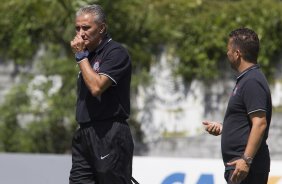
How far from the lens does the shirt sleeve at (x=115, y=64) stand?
17.7ft

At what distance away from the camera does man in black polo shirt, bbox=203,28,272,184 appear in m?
5.11

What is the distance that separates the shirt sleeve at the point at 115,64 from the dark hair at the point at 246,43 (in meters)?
0.71

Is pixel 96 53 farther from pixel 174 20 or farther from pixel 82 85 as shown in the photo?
pixel 174 20

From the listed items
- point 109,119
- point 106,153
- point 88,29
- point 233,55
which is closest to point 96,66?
point 88,29

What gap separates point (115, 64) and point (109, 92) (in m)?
0.19

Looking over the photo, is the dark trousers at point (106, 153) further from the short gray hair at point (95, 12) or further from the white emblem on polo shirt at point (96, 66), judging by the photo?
the short gray hair at point (95, 12)

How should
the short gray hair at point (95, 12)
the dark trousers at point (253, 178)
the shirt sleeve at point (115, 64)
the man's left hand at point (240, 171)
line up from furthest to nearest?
the short gray hair at point (95, 12) → the shirt sleeve at point (115, 64) → the dark trousers at point (253, 178) → the man's left hand at point (240, 171)

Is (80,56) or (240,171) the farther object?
(80,56)

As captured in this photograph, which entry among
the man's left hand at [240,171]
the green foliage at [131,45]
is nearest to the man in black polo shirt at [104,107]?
the man's left hand at [240,171]

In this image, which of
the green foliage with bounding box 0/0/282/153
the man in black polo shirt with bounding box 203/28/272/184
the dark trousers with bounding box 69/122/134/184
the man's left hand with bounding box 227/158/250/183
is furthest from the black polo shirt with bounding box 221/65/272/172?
the green foliage with bounding box 0/0/282/153

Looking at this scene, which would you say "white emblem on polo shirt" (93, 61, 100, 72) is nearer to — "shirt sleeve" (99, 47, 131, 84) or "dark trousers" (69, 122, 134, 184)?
"shirt sleeve" (99, 47, 131, 84)

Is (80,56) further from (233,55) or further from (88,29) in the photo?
(233,55)

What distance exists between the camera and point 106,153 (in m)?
5.47

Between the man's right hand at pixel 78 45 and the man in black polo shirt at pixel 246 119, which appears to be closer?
the man in black polo shirt at pixel 246 119
